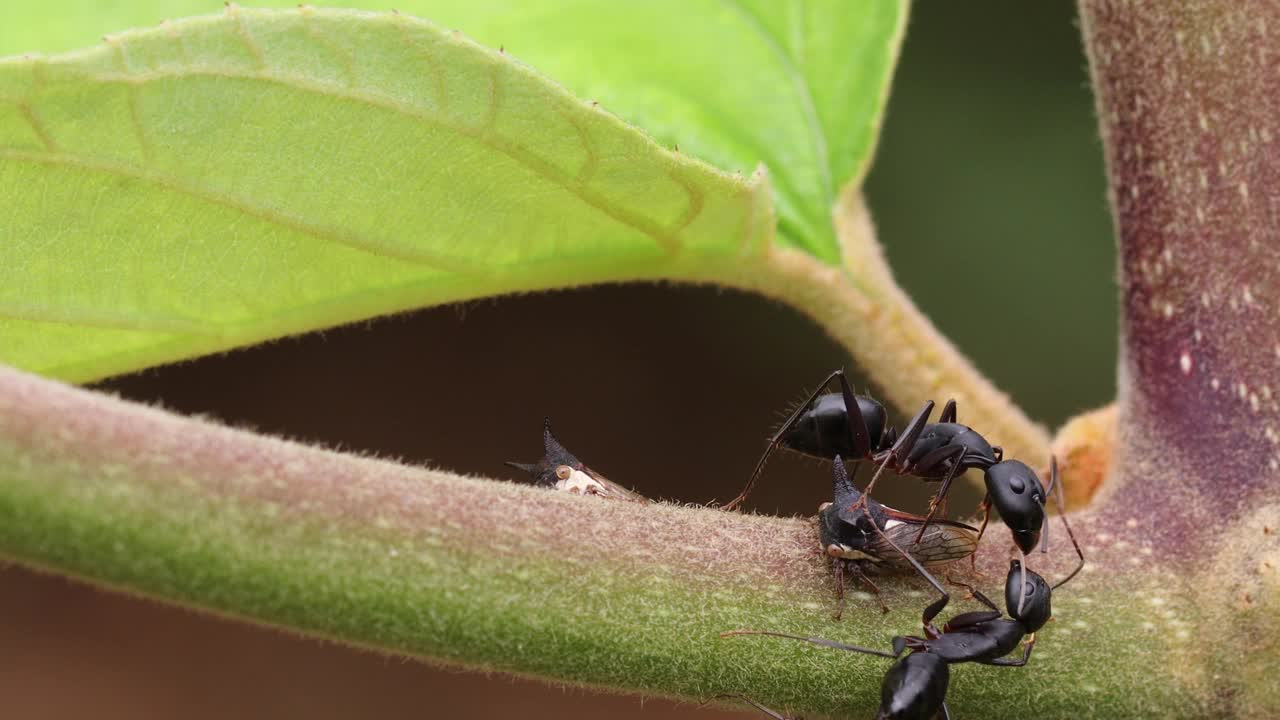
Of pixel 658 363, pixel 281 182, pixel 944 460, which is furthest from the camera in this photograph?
pixel 658 363

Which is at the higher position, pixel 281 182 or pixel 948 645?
pixel 281 182

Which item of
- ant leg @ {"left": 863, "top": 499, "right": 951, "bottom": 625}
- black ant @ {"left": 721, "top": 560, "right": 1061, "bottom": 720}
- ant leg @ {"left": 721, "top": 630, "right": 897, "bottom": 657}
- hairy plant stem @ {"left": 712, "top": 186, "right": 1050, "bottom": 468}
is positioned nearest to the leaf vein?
hairy plant stem @ {"left": 712, "top": 186, "right": 1050, "bottom": 468}

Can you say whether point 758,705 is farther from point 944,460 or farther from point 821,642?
point 944,460

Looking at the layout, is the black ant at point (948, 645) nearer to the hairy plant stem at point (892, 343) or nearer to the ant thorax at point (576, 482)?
the ant thorax at point (576, 482)

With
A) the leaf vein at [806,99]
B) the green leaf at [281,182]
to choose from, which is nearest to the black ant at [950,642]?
the green leaf at [281,182]

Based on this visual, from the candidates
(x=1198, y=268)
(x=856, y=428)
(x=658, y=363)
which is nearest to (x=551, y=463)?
(x=856, y=428)

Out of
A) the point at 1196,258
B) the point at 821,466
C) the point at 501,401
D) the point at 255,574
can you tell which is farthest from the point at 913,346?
the point at 501,401

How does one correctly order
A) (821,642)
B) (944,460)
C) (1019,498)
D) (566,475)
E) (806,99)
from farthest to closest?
(806,99) → (944,460) → (566,475) → (1019,498) → (821,642)
